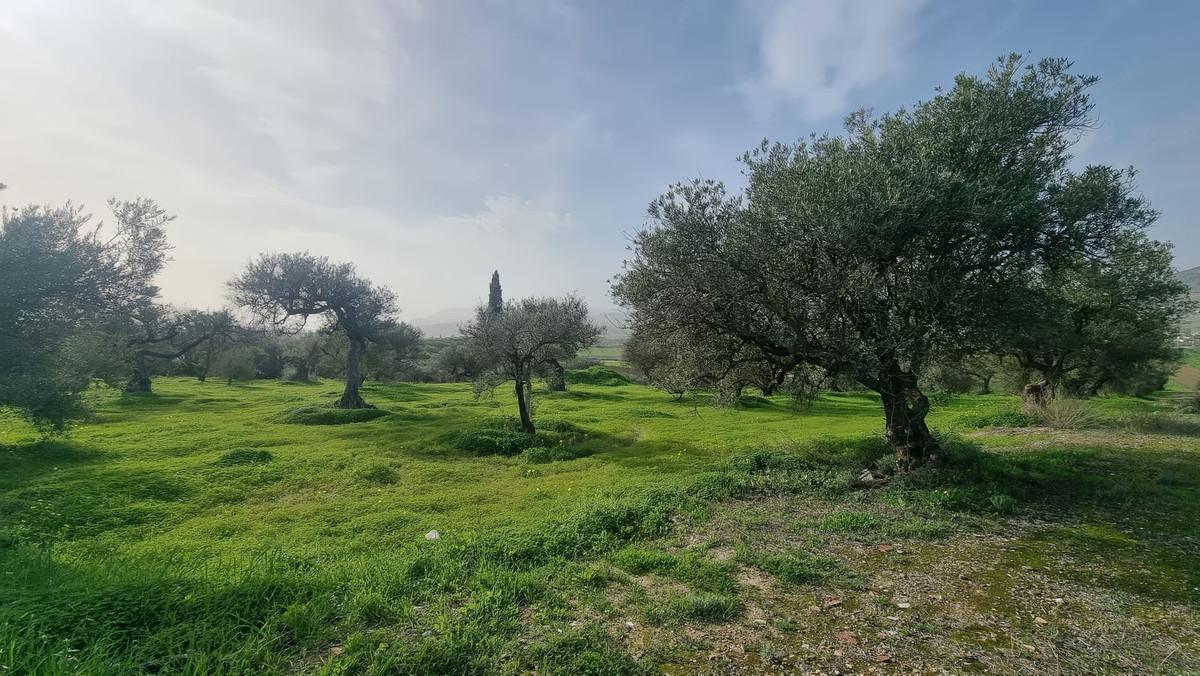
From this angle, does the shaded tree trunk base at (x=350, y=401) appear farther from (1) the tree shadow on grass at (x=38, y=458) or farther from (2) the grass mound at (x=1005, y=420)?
(2) the grass mound at (x=1005, y=420)

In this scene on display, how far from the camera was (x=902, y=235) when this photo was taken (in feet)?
39.7

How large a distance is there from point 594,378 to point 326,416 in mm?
33523

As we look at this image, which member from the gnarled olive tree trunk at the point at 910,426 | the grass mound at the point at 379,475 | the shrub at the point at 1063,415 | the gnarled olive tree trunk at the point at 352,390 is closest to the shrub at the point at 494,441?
the grass mound at the point at 379,475

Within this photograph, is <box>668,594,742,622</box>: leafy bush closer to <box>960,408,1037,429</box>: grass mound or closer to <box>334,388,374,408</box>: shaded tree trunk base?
<box>960,408,1037,429</box>: grass mound

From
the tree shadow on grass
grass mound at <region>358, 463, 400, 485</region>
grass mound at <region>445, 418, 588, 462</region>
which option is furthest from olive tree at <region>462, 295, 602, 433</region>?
the tree shadow on grass

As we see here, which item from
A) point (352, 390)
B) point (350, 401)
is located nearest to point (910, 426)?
point (350, 401)

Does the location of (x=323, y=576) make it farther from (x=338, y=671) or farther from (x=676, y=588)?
(x=676, y=588)

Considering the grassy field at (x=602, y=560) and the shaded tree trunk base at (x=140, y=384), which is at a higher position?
the shaded tree trunk base at (x=140, y=384)

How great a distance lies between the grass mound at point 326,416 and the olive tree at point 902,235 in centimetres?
2287

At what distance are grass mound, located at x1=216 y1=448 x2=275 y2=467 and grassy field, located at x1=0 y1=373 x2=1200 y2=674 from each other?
90 millimetres

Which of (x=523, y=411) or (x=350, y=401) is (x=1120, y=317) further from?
(x=350, y=401)

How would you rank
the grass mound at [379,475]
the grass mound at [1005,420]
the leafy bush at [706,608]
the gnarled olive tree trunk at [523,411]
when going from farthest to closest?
the gnarled olive tree trunk at [523,411]
the grass mound at [1005,420]
the grass mound at [379,475]
the leafy bush at [706,608]

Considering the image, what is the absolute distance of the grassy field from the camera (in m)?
5.22

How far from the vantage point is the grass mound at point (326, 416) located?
27.9 m
